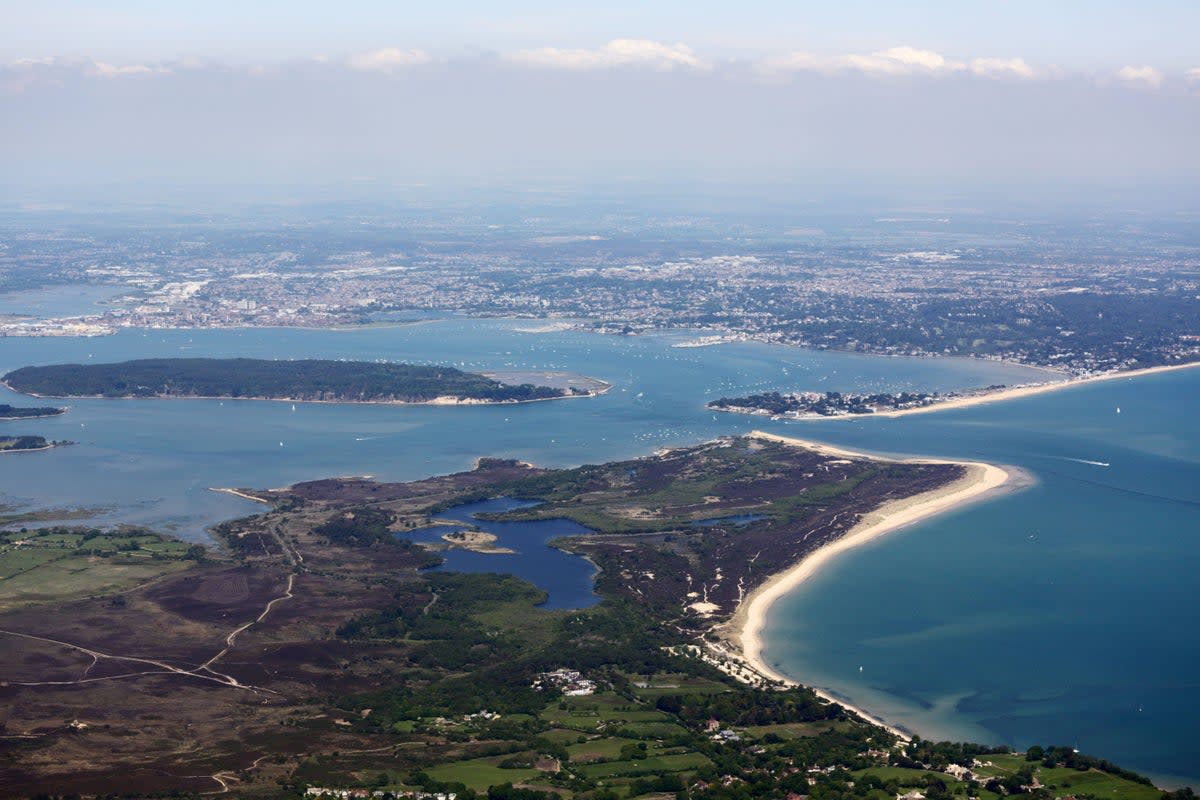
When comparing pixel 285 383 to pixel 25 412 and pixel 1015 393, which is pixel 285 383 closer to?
pixel 25 412

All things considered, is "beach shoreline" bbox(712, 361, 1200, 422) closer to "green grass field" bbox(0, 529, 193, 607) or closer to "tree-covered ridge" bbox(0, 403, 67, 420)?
"green grass field" bbox(0, 529, 193, 607)

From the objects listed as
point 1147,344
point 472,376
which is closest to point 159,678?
point 472,376

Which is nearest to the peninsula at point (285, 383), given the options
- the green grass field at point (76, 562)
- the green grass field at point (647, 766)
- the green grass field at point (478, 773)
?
the green grass field at point (76, 562)

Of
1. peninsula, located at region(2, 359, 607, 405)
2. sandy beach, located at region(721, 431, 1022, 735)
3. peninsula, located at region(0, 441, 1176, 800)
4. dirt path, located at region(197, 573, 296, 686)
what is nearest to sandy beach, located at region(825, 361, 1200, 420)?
sandy beach, located at region(721, 431, 1022, 735)

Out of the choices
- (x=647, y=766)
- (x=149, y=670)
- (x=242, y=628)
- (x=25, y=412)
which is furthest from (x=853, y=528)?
(x=25, y=412)

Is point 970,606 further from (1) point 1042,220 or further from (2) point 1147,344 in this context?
(1) point 1042,220

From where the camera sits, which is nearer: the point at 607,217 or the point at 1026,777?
the point at 1026,777
